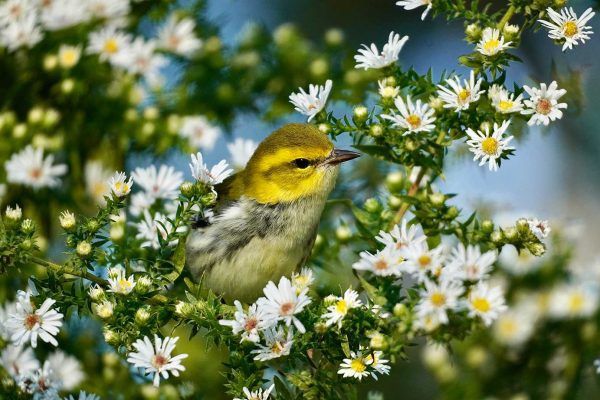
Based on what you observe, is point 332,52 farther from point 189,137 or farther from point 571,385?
point 571,385

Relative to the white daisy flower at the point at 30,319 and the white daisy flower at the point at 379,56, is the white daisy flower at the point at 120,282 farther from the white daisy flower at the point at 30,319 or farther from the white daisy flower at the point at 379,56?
the white daisy flower at the point at 379,56

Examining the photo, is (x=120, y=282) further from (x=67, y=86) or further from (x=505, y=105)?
(x=67, y=86)

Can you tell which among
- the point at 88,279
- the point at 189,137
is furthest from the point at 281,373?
the point at 189,137

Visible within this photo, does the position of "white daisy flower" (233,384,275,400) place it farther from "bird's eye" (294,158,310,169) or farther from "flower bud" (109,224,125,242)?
"bird's eye" (294,158,310,169)

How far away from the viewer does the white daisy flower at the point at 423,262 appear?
4.38 feet

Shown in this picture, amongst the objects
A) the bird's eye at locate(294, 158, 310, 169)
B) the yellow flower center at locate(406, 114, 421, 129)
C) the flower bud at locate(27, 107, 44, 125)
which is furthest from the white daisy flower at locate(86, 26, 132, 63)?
the yellow flower center at locate(406, 114, 421, 129)

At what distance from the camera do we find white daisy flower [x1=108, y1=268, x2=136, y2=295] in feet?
5.03

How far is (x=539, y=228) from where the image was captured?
159 centimetres

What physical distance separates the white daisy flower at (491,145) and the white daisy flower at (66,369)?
3.45 feet

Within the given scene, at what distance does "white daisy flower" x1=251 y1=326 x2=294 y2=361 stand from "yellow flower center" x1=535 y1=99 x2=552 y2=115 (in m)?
0.60

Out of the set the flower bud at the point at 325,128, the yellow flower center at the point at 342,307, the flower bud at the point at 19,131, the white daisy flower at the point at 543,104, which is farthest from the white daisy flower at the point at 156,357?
the flower bud at the point at 19,131

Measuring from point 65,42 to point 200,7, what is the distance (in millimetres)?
538

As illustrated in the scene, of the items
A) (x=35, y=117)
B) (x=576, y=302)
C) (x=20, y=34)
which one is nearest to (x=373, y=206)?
(x=576, y=302)

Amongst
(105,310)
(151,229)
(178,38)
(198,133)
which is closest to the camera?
(105,310)
